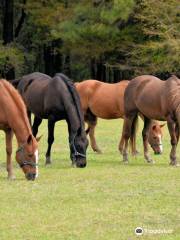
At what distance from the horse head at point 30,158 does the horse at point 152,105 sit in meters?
3.75

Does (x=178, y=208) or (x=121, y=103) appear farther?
(x=121, y=103)

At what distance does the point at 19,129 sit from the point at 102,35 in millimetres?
29478

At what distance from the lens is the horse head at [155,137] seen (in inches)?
696

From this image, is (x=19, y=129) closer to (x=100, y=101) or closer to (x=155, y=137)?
(x=155, y=137)

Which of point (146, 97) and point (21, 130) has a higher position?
point (21, 130)

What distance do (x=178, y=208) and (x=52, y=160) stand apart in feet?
23.9

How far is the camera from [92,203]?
33.4ft

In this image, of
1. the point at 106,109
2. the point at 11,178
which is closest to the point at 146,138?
the point at 106,109

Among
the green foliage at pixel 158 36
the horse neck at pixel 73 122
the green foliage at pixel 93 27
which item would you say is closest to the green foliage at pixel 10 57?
the green foliage at pixel 93 27

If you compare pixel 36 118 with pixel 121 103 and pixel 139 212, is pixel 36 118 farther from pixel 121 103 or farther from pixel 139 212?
pixel 139 212

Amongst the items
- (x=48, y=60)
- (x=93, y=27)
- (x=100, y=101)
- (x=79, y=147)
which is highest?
(x=79, y=147)

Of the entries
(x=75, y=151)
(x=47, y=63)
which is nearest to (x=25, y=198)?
Result: (x=75, y=151)

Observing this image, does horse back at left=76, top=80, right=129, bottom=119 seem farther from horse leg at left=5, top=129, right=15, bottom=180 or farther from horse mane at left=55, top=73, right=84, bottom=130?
horse leg at left=5, top=129, right=15, bottom=180

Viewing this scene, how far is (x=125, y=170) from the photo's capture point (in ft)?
47.4
